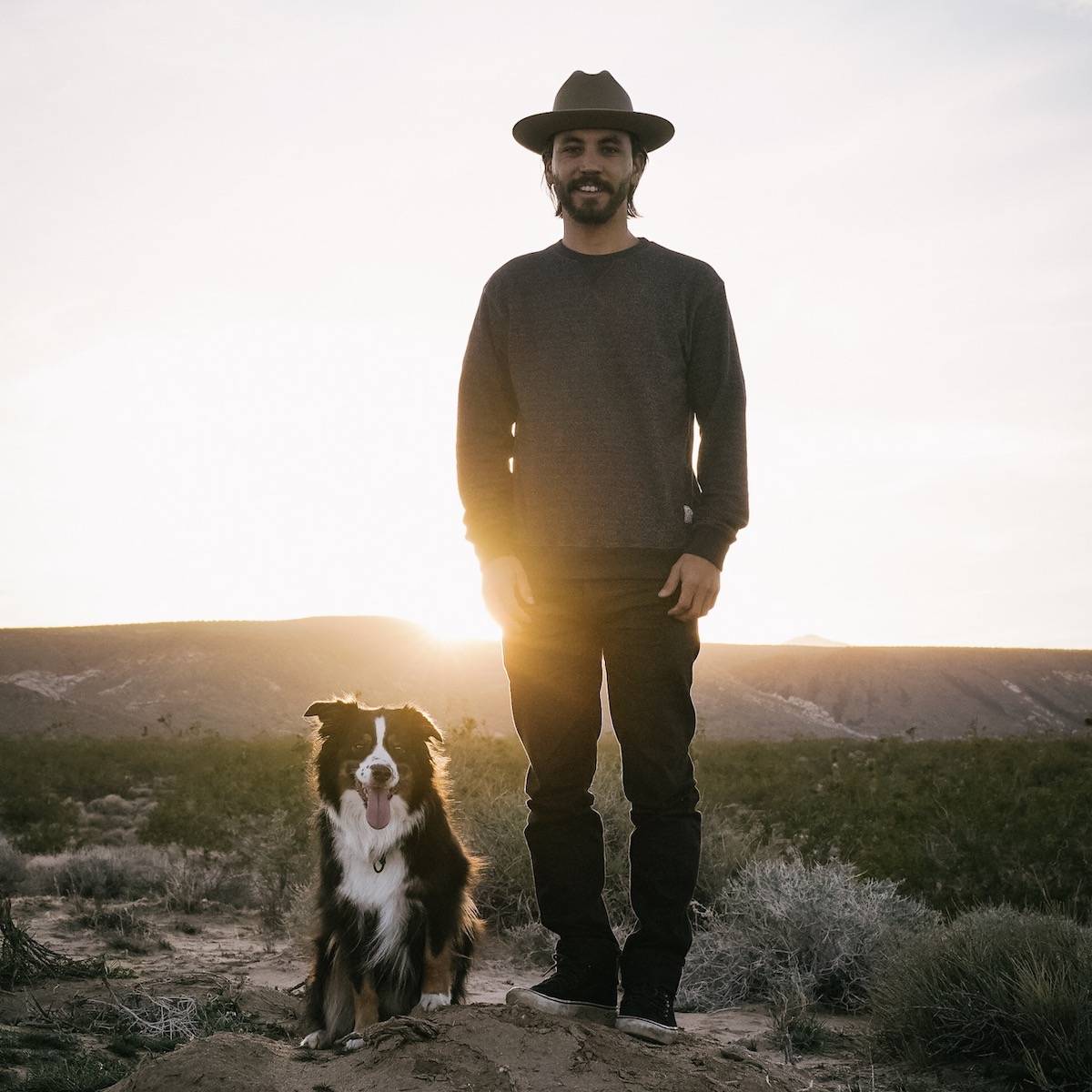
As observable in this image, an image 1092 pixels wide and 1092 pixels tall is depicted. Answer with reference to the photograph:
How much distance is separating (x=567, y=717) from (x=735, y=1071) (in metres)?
1.26

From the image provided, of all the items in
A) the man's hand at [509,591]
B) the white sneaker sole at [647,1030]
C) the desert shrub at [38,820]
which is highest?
the man's hand at [509,591]

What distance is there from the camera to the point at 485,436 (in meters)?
3.88

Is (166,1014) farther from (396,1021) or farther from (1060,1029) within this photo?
(1060,1029)

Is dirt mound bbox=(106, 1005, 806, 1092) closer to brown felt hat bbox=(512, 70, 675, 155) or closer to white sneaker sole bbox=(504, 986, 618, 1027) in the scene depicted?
white sneaker sole bbox=(504, 986, 618, 1027)

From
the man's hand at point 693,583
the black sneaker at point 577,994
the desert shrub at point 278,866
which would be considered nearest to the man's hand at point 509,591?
the man's hand at point 693,583

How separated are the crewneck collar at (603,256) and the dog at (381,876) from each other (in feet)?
6.18

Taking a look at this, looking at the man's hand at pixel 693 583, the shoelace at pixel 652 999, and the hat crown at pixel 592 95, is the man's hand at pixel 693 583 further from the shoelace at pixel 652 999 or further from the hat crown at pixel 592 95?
the hat crown at pixel 592 95

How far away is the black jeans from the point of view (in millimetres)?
3576

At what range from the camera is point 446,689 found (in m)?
59.8

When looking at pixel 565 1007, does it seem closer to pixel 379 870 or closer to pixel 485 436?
pixel 379 870

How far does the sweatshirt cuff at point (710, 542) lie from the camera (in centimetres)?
355

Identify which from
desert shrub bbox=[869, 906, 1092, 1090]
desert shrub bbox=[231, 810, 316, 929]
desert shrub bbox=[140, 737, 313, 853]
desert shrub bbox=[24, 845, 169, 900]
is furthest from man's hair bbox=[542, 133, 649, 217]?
desert shrub bbox=[24, 845, 169, 900]

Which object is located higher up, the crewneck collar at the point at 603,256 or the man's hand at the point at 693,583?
the crewneck collar at the point at 603,256

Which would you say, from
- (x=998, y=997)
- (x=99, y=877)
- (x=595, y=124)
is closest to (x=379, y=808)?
(x=595, y=124)
